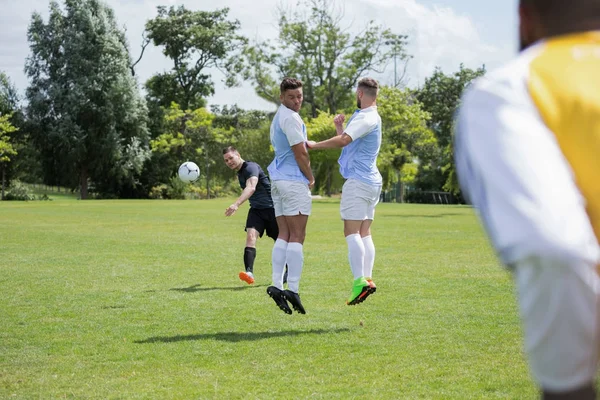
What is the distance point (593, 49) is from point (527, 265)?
0.51m

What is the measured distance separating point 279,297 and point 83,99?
60194mm

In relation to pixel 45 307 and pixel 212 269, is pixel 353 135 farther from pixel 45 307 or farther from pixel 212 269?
pixel 212 269

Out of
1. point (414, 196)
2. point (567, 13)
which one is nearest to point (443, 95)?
point (414, 196)

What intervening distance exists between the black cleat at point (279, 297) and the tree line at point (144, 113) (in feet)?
174

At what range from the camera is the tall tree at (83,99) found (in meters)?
66.1

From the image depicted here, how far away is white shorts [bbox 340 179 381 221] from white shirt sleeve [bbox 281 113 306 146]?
0.84 metres

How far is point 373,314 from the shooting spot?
9406 mm

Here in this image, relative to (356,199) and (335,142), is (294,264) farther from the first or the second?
(335,142)

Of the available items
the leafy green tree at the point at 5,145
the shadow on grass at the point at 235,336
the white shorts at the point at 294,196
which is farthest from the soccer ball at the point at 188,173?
the leafy green tree at the point at 5,145

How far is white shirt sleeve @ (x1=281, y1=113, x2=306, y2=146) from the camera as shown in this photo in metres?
8.82

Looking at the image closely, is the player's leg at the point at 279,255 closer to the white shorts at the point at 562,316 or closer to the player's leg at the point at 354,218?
the player's leg at the point at 354,218

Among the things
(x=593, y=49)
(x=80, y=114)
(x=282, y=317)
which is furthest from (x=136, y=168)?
(x=593, y=49)

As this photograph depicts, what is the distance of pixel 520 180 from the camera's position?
5.64 ft

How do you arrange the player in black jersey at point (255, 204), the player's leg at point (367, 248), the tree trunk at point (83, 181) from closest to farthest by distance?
the player's leg at point (367, 248), the player in black jersey at point (255, 204), the tree trunk at point (83, 181)
